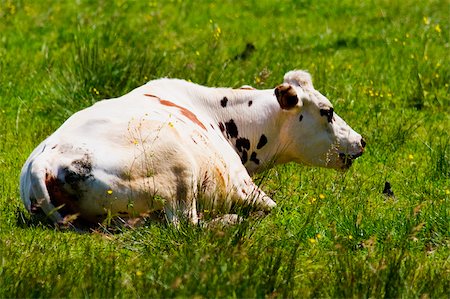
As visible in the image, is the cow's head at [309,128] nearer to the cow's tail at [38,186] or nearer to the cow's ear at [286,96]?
the cow's ear at [286,96]

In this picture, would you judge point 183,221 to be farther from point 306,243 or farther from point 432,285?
point 432,285

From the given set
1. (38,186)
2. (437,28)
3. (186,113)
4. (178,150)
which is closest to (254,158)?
(186,113)

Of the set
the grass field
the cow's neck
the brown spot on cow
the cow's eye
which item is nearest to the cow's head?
the cow's eye

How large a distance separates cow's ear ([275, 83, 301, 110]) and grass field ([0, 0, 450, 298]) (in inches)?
24.8

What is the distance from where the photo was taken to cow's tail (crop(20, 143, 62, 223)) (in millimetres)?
7383

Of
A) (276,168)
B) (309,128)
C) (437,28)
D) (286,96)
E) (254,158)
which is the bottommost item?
(276,168)

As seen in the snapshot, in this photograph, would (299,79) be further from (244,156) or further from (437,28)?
(437,28)

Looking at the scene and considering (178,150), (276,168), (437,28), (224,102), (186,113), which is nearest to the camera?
(178,150)

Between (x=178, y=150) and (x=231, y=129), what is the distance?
4.99 ft

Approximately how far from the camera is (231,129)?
369 inches

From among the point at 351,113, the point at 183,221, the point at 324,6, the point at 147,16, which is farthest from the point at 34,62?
the point at 183,221

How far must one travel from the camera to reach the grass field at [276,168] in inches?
248

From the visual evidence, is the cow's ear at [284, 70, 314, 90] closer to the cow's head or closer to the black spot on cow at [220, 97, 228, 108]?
the cow's head

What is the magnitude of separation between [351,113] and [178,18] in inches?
187
